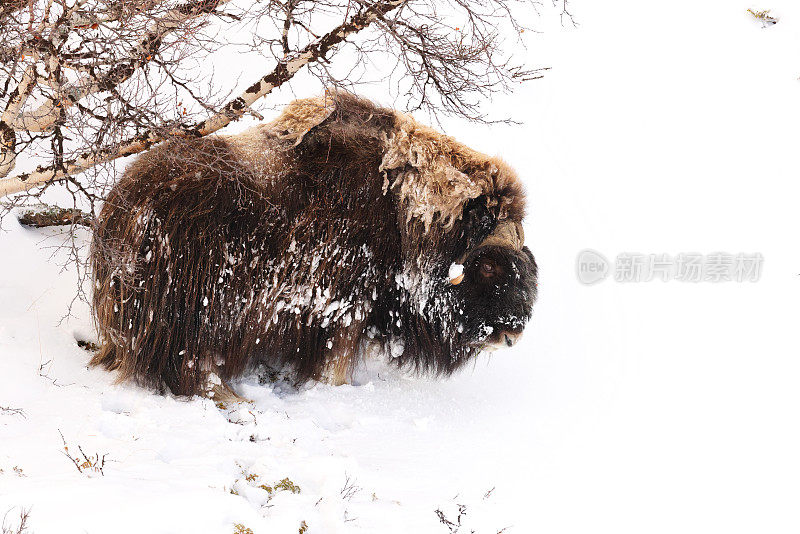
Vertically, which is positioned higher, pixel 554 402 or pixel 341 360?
pixel 341 360

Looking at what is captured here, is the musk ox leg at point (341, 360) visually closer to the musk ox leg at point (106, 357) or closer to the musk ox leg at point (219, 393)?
the musk ox leg at point (219, 393)

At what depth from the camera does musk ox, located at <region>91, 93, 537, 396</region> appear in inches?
128

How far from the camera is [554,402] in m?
3.99

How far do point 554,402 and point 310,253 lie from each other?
1.76 m

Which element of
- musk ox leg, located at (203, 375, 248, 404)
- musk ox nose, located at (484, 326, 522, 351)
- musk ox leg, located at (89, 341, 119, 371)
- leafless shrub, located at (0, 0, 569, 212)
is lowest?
musk ox leg, located at (203, 375, 248, 404)

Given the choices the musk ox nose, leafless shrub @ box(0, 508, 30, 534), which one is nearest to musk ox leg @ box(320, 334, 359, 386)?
the musk ox nose

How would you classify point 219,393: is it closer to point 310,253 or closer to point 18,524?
point 310,253

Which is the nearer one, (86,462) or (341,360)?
(86,462)

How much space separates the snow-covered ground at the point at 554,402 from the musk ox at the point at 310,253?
279 millimetres

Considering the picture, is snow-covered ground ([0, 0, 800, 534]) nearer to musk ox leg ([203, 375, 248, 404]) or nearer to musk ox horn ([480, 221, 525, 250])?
musk ox leg ([203, 375, 248, 404])

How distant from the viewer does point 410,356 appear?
12.5 ft

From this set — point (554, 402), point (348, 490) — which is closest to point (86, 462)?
point (348, 490)

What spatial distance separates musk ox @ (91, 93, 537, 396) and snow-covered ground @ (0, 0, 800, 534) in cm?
28

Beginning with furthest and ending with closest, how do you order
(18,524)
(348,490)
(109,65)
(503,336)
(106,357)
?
(503,336) → (106,357) → (109,65) → (348,490) → (18,524)
